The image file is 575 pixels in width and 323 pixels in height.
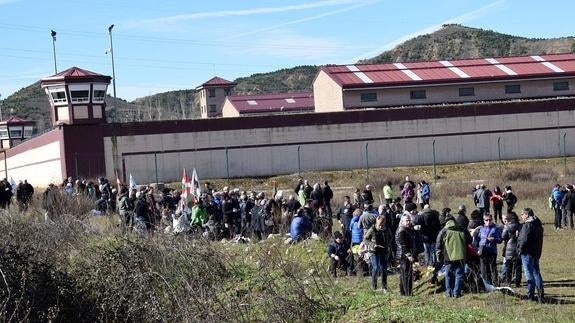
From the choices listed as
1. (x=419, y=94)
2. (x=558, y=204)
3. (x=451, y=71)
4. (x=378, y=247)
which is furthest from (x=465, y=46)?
(x=378, y=247)

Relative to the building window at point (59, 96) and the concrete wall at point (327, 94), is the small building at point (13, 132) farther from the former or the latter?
the building window at point (59, 96)

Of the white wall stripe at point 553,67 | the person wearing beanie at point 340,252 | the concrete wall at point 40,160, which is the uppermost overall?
the white wall stripe at point 553,67

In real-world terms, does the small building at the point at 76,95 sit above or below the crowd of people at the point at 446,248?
above

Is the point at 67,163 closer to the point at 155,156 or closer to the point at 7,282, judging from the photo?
the point at 155,156

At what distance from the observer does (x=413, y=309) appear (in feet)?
41.9

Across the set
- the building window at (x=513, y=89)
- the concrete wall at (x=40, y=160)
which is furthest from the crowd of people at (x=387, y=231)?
the building window at (x=513, y=89)

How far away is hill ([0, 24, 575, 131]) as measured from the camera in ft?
471

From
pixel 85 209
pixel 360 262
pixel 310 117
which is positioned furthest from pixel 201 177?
pixel 360 262

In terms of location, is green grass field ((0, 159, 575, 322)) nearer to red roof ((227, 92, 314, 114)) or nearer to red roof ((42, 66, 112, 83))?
red roof ((42, 66, 112, 83))

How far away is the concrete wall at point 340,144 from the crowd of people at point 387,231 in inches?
837

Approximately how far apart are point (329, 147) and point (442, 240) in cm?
3592

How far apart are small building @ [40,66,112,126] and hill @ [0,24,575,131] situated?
87.4 meters

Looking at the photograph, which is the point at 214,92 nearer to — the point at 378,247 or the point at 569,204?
the point at 569,204

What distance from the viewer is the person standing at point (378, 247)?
16250mm
